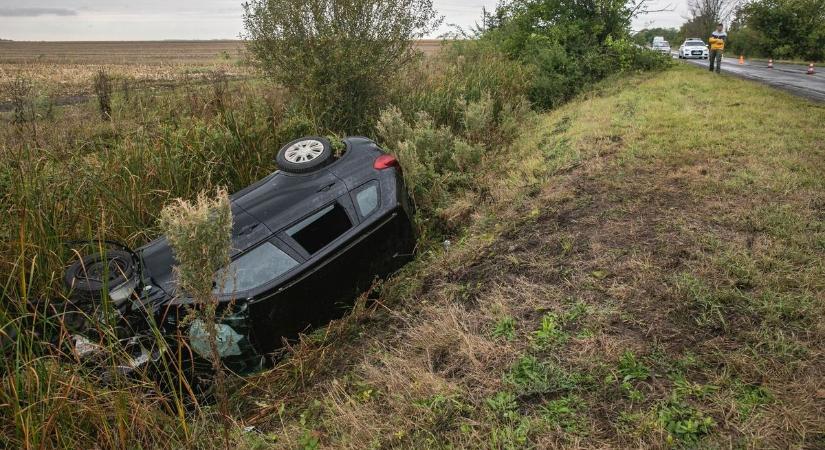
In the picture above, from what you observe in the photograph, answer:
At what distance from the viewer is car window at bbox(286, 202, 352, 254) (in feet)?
13.2

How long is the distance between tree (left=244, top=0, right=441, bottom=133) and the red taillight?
3.41 m

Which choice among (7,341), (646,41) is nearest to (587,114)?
(646,41)

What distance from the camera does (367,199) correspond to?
15.0 ft

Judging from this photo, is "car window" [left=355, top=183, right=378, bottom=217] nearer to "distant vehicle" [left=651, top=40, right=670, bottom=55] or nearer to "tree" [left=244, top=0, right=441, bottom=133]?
"tree" [left=244, top=0, right=441, bottom=133]

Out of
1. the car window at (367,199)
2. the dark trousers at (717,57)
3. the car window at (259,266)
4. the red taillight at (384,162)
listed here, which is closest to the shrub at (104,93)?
the red taillight at (384,162)

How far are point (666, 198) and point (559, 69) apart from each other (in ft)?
32.1

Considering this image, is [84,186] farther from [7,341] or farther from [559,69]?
[559,69]

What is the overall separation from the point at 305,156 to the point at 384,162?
79 centimetres

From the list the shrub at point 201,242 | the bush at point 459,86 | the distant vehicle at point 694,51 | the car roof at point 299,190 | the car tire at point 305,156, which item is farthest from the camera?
the distant vehicle at point 694,51

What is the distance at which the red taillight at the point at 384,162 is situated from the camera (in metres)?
4.92

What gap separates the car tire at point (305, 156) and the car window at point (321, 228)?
0.63 m

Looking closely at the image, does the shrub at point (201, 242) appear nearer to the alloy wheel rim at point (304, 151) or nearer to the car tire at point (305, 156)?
the car tire at point (305, 156)

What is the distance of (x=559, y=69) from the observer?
44.7 feet

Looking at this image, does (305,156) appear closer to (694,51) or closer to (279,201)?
(279,201)
